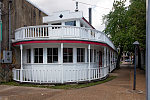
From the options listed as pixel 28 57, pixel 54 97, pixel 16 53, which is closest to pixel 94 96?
pixel 54 97

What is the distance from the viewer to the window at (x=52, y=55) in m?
9.96

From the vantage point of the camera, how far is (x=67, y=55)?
10.1 metres

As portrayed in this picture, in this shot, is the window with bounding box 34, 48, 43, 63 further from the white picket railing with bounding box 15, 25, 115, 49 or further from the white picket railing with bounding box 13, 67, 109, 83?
the white picket railing with bounding box 15, 25, 115, 49

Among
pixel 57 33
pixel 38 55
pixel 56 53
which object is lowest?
pixel 38 55

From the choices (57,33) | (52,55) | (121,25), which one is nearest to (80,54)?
(52,55)

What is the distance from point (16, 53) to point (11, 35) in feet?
5.02

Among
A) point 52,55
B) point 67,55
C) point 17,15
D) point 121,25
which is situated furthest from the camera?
point 121,25

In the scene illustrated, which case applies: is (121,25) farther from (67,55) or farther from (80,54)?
(67,55)

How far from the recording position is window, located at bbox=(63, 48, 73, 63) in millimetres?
10039

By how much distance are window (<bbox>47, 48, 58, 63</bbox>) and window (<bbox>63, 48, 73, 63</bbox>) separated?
577mm

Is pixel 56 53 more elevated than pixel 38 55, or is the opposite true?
pixel 56 53

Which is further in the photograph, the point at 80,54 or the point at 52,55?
the point at 80,54

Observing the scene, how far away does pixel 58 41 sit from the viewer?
9.09 metres

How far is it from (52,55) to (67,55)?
108 centimetres
